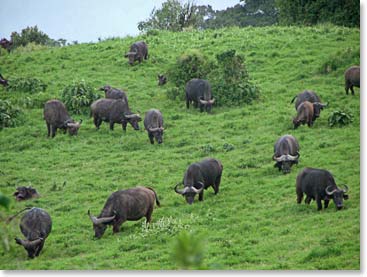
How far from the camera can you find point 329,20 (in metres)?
21.0

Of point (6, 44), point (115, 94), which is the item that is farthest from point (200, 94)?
point (6, 44)

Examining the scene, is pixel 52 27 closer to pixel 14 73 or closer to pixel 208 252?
pixel 208 252

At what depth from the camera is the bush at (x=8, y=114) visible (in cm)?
1972

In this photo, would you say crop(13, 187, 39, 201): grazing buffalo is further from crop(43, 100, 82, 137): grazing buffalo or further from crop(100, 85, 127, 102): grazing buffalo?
crop(100, 85, 127, 102): grazing buffalo

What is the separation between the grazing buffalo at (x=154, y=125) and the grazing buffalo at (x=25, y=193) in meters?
3.90

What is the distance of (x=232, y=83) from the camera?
2048cm

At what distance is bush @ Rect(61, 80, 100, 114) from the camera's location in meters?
20.7

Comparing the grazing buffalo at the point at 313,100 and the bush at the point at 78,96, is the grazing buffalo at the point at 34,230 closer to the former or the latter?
the grazing buffalo at the point at 313,100

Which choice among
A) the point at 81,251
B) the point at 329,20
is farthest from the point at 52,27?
the point at 329,20

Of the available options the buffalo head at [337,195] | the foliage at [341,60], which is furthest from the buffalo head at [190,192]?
the foliage at [341,60]

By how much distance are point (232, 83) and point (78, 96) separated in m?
4.00

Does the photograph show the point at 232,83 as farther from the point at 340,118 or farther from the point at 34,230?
the point at 34,230

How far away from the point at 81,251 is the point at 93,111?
7.86m

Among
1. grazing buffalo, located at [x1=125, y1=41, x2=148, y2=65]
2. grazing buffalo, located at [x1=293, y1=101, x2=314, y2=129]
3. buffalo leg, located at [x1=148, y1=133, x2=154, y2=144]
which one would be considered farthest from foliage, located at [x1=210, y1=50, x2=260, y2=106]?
grazing buffalo, located at [x1=125, y1=41, x2=148, y2=65]
